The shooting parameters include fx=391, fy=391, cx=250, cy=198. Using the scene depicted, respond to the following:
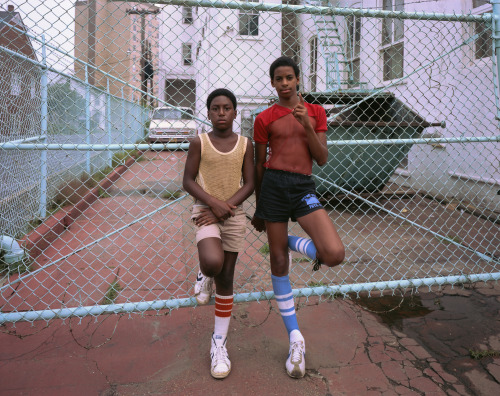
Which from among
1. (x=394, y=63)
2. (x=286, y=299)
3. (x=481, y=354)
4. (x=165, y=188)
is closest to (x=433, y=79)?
(x=394, y=63)

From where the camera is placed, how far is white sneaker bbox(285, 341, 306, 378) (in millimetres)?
2145

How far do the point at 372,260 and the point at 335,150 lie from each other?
2216mm

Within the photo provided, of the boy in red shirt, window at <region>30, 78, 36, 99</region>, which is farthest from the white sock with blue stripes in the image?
window at <region>30, 78, 36, 99</region>

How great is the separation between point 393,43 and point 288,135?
23.3 ft

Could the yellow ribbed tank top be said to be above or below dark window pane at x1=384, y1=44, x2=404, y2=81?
below

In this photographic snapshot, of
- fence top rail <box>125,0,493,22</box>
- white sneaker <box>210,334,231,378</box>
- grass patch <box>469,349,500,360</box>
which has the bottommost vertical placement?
grass patch <box>469,349,500,360</box>

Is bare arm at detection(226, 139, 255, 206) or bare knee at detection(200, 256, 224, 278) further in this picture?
bare arm at detection(226, 139, 255, 206)

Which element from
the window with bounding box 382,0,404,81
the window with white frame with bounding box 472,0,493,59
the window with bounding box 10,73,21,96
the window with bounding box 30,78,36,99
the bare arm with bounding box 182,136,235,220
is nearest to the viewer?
the bare arm with bounding box 182,136,235,220

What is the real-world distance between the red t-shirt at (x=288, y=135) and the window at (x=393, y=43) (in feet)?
21.5

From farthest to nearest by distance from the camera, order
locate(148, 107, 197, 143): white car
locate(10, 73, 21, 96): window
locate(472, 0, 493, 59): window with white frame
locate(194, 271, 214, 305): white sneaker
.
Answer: locate(472, 0, 493, 59): window with white frame
locate(10, 73, 21, 96): window
locate(148, 107, 197, 143): white car
locate(194, 271, 214, 305): white sneaker

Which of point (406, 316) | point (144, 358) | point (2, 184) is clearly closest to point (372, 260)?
point (406, 316)

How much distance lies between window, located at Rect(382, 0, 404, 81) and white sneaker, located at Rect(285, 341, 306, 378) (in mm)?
7138

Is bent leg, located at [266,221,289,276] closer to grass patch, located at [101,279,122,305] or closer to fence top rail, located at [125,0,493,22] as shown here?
fence top rail, located at [125,0,493,22]

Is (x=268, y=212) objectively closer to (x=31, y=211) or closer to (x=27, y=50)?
(x=31, y=211)
